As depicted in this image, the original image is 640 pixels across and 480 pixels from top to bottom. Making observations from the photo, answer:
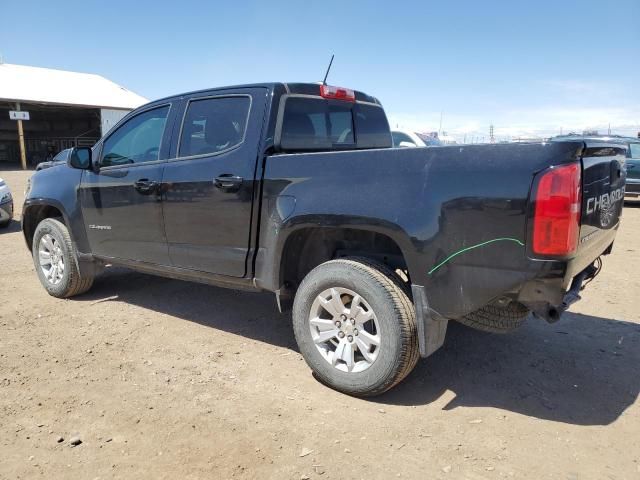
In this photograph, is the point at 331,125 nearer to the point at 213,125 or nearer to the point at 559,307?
the point at 213,125

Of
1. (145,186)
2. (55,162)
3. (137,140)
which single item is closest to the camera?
(145,186)

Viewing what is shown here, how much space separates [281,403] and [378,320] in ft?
2.59

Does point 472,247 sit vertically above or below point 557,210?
below

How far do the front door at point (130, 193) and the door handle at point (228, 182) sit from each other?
684 millimetres

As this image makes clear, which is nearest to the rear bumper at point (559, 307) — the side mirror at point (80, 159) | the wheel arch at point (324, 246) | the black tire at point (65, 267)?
the wheel arch at point (324, 246)

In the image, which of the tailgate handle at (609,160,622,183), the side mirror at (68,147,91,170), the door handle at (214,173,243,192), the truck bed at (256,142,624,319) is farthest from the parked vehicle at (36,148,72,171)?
the tailgate handle at (609,160,622,183)

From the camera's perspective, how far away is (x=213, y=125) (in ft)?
12.5

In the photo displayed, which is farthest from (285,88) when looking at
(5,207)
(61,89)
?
(61,89)

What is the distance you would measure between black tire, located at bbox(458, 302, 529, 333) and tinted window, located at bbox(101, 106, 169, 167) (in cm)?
275

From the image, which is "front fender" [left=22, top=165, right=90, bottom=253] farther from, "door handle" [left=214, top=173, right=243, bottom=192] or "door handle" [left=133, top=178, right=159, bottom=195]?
"door handle" [left=214, top=173, right=243, bottom=192]

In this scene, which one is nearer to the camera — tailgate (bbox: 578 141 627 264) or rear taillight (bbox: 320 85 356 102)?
tailgate (bbox: 578 141 627 264)

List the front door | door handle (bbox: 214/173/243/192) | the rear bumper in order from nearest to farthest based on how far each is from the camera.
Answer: the rear bumper, door handle (bbox: 214/173/243/192), the front door

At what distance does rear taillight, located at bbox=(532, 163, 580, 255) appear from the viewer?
233 centimetres

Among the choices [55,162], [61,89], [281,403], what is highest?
[61,89]
